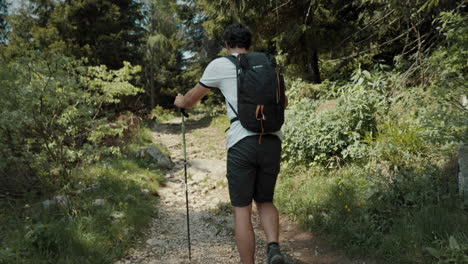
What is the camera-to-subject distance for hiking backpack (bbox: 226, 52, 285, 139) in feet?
7.55

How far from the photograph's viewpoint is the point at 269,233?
2.53m

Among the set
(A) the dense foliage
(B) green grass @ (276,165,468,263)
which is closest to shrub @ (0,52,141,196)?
(A) the dense foliage

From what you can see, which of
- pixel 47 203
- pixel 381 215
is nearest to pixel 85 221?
pixel 47 203

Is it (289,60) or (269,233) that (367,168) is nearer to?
(269,233)

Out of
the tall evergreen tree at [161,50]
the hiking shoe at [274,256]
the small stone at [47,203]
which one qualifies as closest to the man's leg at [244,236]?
the hiking shoe at [274,256]

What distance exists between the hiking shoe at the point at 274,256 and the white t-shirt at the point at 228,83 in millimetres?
841

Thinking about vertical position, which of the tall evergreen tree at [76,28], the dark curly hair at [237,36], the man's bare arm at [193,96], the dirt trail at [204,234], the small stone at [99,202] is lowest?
the dirt trail at [204,234]

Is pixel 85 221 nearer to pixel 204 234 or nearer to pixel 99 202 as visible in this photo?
pixel 99 202

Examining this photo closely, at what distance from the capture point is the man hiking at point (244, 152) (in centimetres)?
237

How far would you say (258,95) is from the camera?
2299 mm

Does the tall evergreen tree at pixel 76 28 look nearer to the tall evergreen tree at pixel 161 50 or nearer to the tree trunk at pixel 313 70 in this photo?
the tall evergreen tree at pixel 161 50

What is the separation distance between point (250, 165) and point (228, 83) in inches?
25.3

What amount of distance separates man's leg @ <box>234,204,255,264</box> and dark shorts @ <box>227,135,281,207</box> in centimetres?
7

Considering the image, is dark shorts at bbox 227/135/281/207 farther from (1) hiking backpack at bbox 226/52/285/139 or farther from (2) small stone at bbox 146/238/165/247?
(2) small stone at bbox 146/238/165/247
